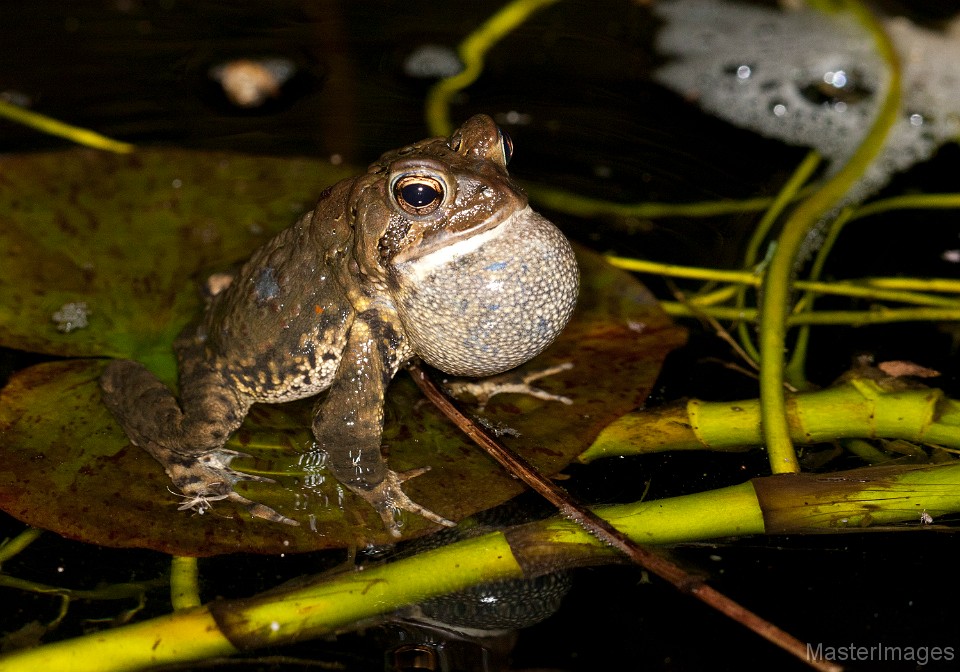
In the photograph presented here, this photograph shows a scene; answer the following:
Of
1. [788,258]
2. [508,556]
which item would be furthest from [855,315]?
[508,556]

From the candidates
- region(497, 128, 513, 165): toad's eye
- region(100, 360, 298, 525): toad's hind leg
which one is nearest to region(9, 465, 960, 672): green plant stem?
region(100, 360, 298, 525): toad's hind leg

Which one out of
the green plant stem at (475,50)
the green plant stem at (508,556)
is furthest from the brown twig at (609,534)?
the green plant stem at (475,50)

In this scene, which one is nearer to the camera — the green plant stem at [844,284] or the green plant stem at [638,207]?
the green plant stem at [844,284]

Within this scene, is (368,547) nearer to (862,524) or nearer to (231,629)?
(231,629)

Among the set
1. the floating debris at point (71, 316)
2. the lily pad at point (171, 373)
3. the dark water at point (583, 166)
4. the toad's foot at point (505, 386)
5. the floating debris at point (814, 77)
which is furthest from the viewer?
the floating debris at point (814, 77)

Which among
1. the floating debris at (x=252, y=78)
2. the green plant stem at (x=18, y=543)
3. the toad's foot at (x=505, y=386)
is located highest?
the floating debris at (x=252, y=78)

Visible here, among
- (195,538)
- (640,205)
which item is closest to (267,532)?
(195,538)

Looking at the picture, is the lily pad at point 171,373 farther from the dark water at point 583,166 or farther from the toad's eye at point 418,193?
the toad's eye at point 418,193

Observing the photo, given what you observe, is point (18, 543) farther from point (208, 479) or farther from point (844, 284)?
point (844, 284)
